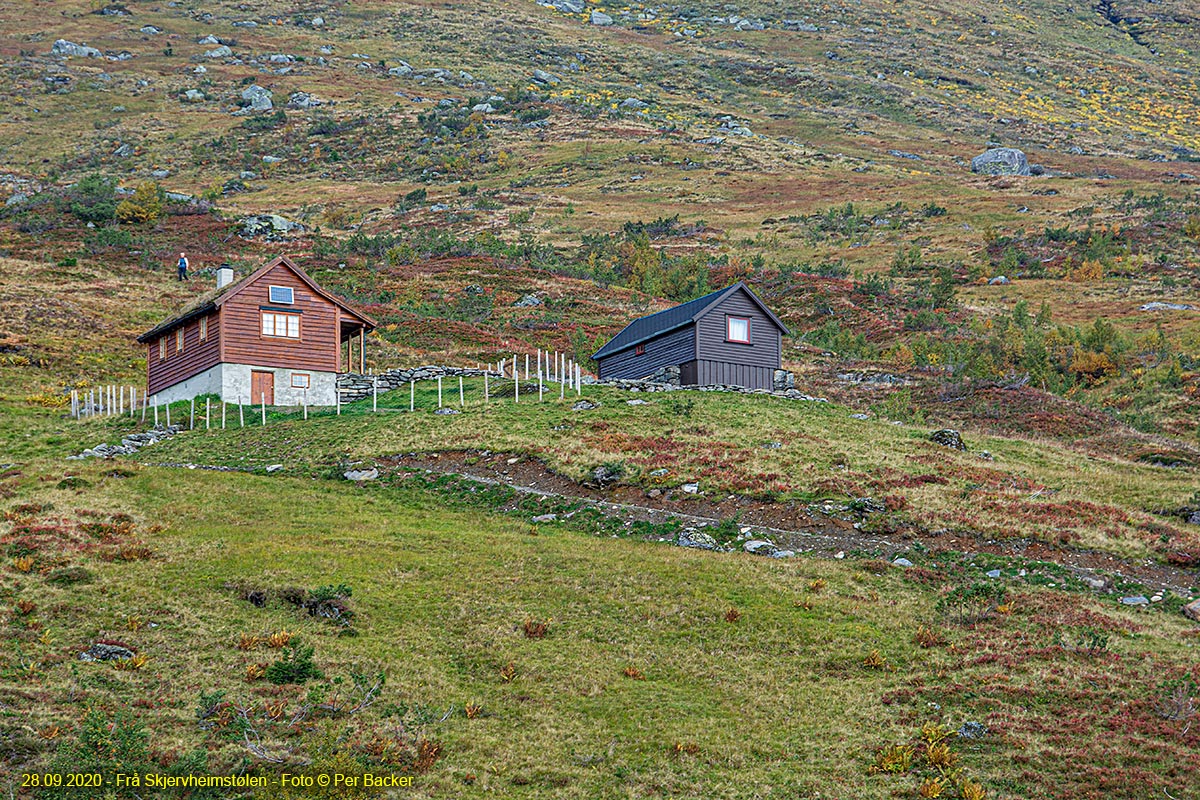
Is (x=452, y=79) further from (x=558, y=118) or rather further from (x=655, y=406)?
(x=655, y=406)

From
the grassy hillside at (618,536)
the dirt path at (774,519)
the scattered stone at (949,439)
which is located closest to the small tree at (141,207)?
the grassy hillside at (618,536)

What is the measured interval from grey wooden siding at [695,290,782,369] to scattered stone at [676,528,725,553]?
24.9 m

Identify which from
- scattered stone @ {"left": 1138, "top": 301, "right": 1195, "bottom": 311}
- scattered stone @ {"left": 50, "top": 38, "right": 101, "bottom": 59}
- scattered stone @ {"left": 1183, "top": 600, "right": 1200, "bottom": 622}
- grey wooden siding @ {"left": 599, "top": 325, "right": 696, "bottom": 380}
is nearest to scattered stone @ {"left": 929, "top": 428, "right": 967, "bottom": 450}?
grey wooden siding @ {"left": 599, "top": 325, "right": 696, "bottom": 380}

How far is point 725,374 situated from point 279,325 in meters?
23.2

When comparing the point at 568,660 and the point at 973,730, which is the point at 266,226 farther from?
the point at 973,730

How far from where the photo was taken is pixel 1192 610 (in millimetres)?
27516

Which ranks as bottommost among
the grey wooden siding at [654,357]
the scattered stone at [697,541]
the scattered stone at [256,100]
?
the scattered stone at [697,541]

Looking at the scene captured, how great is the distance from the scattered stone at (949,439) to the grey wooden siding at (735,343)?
15.0 meters

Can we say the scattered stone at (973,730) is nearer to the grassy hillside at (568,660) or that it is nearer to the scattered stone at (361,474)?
the grassy hillside at (568,660)

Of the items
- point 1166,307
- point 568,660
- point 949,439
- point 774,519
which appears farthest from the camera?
point 1166,307

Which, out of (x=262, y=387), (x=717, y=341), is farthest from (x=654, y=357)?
(x=262, y=387)

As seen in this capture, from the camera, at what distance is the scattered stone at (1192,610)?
1073 inches

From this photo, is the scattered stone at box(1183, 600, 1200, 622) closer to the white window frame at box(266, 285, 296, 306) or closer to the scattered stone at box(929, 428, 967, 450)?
the scattered stone at box(929, 428, 967, 450)

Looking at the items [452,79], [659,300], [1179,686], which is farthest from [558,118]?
[1179,686]
